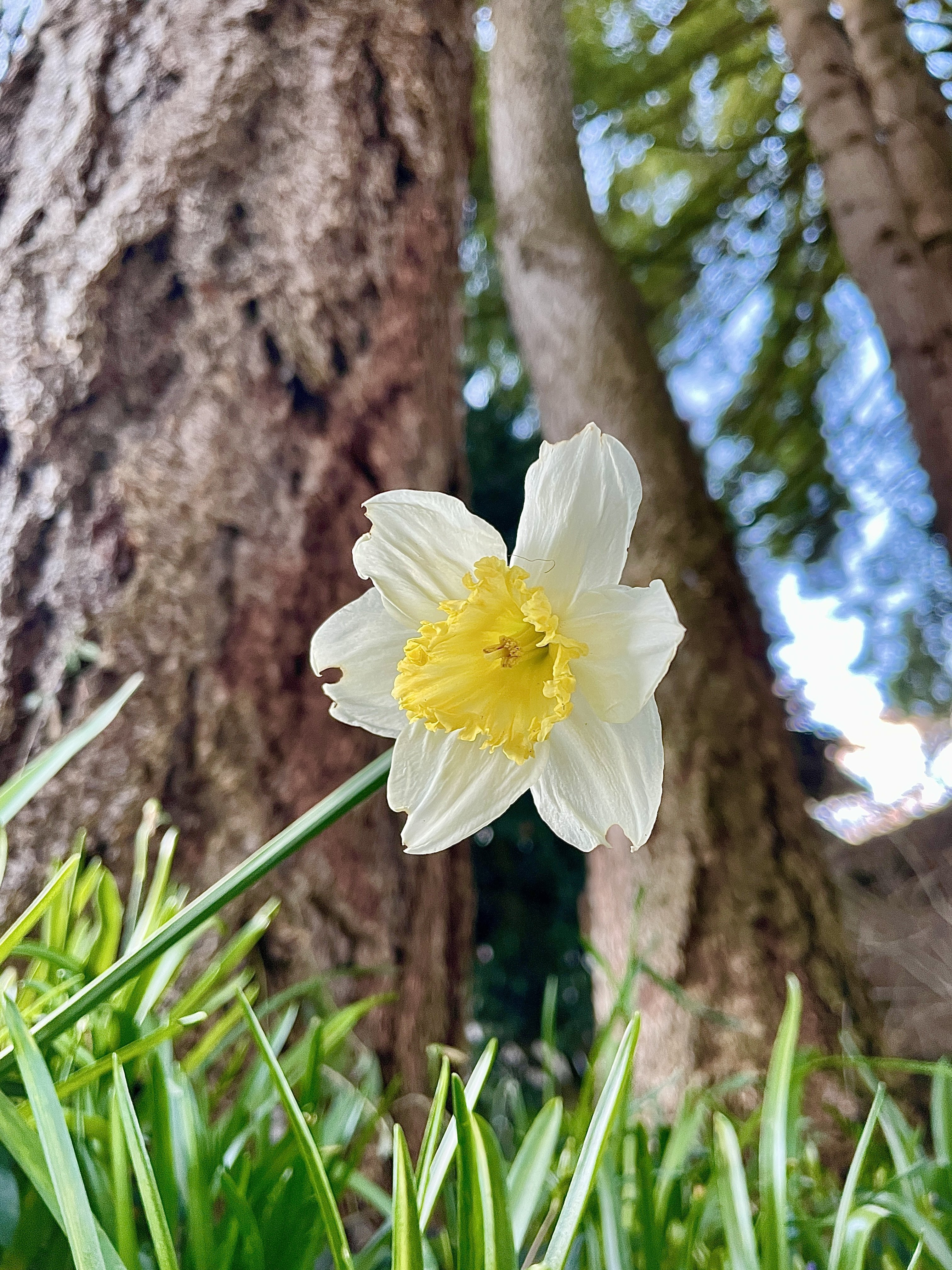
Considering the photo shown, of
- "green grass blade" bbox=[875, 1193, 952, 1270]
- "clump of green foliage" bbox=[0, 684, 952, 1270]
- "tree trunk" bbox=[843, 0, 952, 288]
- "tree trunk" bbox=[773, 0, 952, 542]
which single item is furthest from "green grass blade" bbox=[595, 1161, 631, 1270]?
"tree trunk" bbox=[843, 0, 952, 288]

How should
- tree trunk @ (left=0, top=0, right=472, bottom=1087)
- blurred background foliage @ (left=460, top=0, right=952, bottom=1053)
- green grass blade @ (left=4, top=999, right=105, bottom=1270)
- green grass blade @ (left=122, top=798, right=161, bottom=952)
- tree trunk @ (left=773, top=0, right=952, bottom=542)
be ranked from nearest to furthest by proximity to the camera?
green grass blade @ (left=4, top=999, right=105, bottom=1270), green grass blade @ (left=122, top=798, right=161, bottom=952), tree trunk @ (left=0, top=0, right=472, bottom=1087), tree trunk @ (left=773, top=0, right=952, bottom=542), blurred background foliage @ (left=460, top=0, right=952, bottom=1053)

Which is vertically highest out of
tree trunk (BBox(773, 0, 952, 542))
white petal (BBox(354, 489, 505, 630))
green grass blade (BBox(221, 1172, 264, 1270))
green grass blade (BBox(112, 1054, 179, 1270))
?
tree trunk (BBox(773, 0, 952, 542))

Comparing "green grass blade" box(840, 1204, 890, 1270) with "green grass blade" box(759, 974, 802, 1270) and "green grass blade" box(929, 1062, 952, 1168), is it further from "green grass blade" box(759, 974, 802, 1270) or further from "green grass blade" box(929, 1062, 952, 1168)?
"green grass blade" box(929, 1062, 952, 1168)

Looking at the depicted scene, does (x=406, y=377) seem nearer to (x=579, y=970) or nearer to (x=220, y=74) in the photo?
(x=220, y=74)

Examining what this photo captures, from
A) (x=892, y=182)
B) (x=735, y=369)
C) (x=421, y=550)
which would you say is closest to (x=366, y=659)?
(x=421, y=550)

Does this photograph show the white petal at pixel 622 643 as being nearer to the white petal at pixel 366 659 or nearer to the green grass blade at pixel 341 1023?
the white petal at pixel 366 659

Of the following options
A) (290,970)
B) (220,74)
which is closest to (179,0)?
(220,74)

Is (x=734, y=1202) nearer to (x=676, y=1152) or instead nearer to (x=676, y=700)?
(x=676, y=1152)
